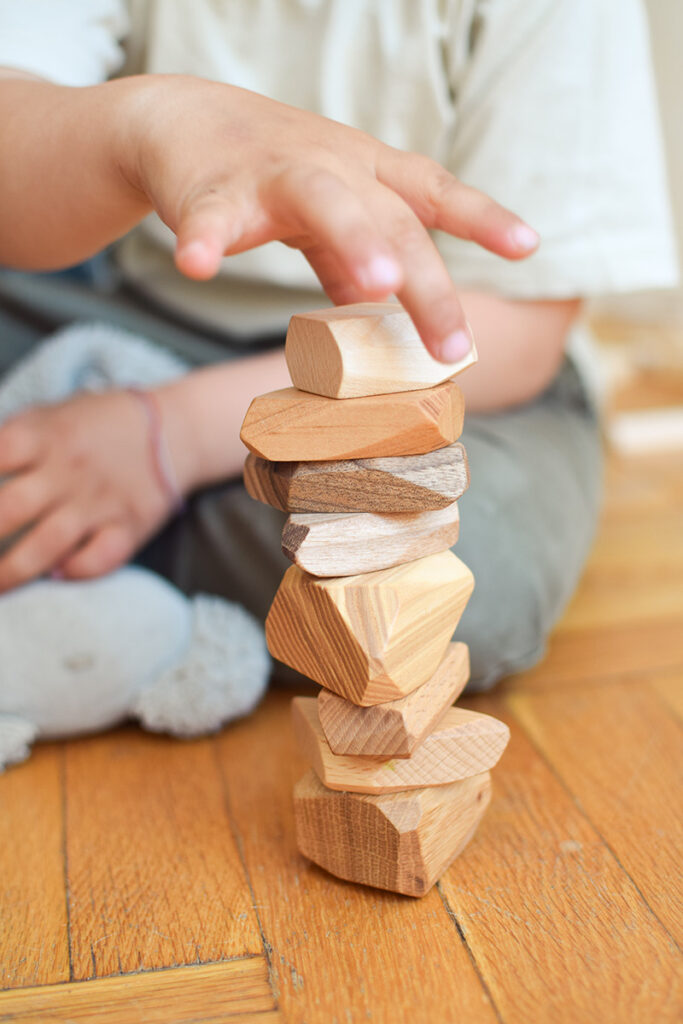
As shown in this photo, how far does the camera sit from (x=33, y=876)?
561 mm

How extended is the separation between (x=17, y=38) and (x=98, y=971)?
0.68m

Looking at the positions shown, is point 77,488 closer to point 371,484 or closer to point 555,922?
point 371,484

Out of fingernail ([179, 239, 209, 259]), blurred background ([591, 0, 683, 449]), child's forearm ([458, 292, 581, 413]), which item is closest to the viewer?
fingernail ([179, 239, 209, 259])

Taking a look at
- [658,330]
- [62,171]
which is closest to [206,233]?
Result: [62,171]

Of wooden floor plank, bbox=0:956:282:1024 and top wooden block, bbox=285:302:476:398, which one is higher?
top wooden block, bbox=285:302:476:398

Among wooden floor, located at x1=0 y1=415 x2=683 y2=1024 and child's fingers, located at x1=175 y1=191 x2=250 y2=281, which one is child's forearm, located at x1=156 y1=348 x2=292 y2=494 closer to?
wooden floor, located at x1=0 y1=415 x2=683 y2=1024

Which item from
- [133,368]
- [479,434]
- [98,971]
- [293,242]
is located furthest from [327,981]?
[133,368]

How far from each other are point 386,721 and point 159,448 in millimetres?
396

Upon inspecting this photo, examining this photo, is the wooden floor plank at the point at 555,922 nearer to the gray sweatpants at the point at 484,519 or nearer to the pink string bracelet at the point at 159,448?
the gray sweatpants at the point at 484,519

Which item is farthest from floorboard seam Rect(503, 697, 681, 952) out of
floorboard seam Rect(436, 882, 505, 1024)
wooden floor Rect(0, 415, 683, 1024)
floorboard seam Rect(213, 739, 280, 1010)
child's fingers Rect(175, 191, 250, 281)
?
child's fingers Rect(175, 191, 250, 281)

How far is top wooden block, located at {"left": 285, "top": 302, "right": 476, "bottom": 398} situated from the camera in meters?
0.45

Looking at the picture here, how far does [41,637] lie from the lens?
72cm

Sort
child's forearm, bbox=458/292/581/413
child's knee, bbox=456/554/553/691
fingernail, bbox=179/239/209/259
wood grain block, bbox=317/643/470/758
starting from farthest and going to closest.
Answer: child's forearm, bbox=458/292/581/413
child's knee, bbox=456/554/553/691
wood grain block, bbox=317/643/470/758
fingernail, bbox=179/239/209/259

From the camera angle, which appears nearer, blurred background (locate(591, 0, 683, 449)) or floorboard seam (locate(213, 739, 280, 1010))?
floorboard seam (locate(213, 739, 280, 1010))
